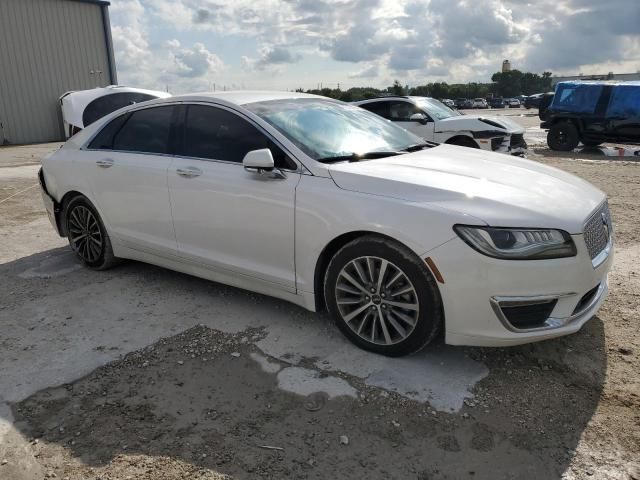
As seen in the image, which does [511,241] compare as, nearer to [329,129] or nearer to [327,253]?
[327,253]

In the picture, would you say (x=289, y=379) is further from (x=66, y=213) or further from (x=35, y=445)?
(x=66, y=213)

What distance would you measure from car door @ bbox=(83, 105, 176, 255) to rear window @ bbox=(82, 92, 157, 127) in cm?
835

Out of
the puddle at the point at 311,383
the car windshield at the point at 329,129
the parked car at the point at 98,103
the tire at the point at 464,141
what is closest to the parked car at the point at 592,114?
the tire at the point at 464,141

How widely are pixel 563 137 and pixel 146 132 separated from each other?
45.2 feet

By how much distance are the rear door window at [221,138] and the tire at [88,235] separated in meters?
1.27

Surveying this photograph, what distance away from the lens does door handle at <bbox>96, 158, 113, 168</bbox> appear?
4.55m

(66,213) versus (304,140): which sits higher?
(304,140)

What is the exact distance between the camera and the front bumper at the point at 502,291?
2.78m

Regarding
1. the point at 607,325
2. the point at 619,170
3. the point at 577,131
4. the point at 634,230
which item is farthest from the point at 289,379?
the point at 577,131

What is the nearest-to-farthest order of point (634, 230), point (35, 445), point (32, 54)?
1. point (35, 445)
2. point (634, 230)
3. point (32, 54)

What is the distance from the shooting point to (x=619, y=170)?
1099 centimetres

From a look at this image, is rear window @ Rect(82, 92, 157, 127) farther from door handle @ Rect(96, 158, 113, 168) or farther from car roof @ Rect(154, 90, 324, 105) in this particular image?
car roof @ Rect(154, 90, 324, 105)

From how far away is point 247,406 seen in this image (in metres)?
2.82

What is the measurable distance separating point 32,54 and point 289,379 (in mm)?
23288
